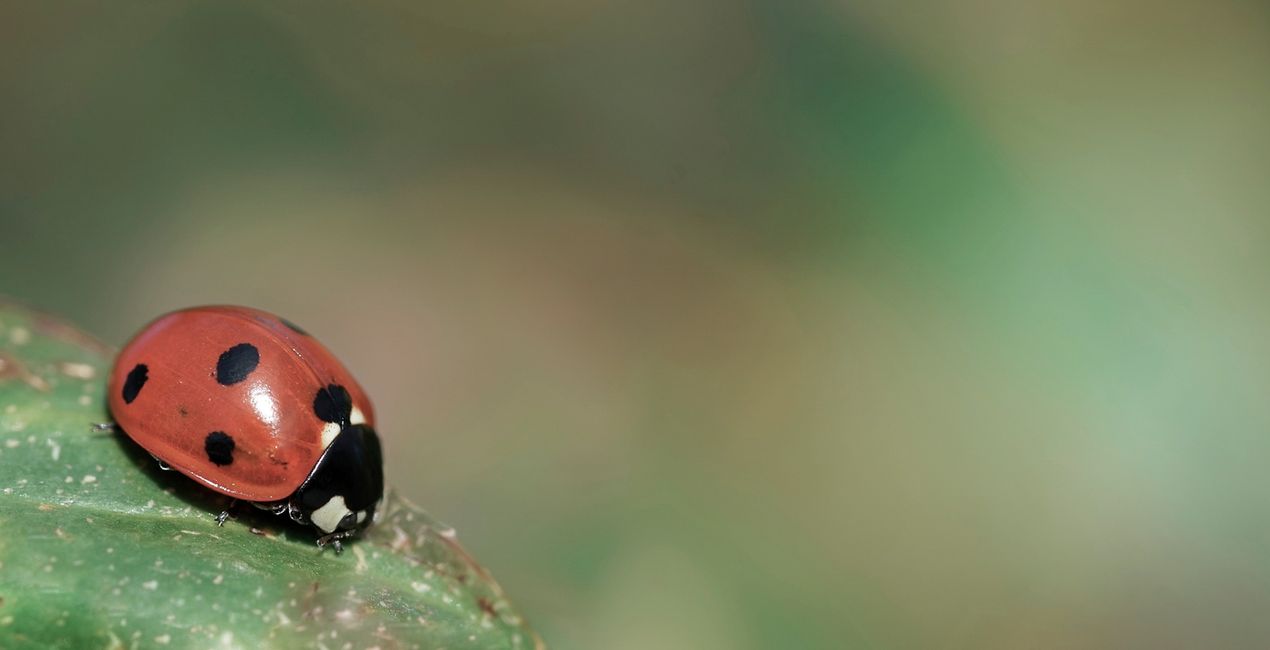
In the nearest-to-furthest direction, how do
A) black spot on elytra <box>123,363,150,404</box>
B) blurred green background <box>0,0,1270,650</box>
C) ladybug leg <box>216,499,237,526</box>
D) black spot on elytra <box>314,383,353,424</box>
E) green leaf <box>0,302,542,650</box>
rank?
green leaf <box>0,302,542,650</box> < ladybug leg <box>216,499,237,526</box> < black spot on elytra <box>123,363,150,404</box> < black spot on elytra <box>314,383,353,424</box> < blurred green background <box>0,0,1270,650</box>

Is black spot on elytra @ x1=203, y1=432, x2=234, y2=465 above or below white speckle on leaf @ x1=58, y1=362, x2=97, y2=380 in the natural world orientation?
above

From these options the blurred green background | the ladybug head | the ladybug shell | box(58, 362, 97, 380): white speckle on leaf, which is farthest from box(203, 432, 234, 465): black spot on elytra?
the blurred green background

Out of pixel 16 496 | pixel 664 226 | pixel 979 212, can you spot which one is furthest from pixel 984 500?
pixel 16 496

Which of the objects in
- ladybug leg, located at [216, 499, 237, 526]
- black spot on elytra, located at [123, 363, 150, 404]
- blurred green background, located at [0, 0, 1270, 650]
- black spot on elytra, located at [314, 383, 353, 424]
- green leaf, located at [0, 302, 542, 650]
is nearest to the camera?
green leaf, located at [0, 302, 542, 650]

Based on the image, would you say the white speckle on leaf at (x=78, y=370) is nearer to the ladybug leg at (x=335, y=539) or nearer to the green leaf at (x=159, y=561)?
the green leaf at (x=159, y=561)

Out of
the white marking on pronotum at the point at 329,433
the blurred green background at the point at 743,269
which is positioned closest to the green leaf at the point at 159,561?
the white marking on pronotum at the point at 329,433

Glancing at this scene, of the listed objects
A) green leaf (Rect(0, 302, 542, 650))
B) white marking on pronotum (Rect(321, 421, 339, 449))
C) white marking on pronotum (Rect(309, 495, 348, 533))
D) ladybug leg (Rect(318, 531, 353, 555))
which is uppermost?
white marking on pronotum (Rect(321, 421, 339, 449))

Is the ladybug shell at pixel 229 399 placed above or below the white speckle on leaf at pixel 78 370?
above

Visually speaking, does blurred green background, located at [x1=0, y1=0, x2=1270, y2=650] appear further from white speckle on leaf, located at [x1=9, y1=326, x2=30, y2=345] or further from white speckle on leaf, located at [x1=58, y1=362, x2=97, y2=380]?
white speckle on leaf, located at [x1=9, y1=326, x2=30, y2=345]
